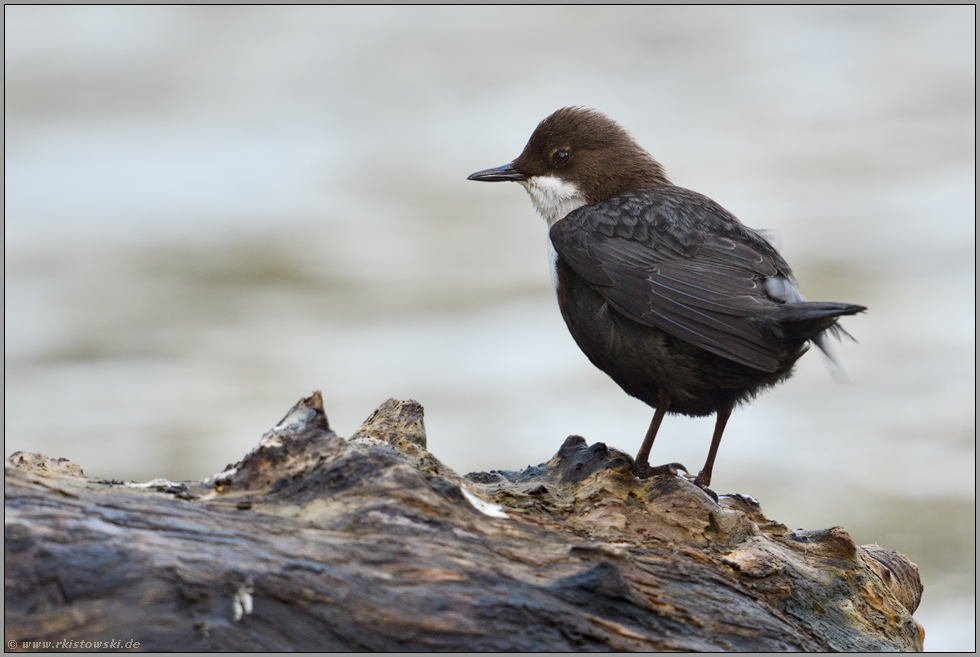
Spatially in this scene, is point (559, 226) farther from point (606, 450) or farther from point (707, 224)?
point (606, 450)

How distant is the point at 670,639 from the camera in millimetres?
2672

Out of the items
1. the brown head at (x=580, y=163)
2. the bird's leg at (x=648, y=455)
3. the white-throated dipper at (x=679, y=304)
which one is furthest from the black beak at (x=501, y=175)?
the bird's leg at (x=648, y=455)

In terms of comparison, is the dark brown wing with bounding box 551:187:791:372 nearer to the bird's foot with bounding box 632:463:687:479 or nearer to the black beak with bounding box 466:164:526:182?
the bird's foot with bounding box 632:463:687:479

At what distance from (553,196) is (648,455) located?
Answer: 1628 mm

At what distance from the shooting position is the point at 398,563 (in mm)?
2564

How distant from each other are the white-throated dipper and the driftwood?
64 centimetres

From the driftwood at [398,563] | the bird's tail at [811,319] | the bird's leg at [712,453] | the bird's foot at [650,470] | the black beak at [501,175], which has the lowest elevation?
the driftwood at [398,563]

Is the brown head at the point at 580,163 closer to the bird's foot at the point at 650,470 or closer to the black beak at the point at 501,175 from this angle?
the black beak at the point at 501,175

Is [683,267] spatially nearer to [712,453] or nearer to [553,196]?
[712,453]

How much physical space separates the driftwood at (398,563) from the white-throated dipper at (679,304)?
644 mm

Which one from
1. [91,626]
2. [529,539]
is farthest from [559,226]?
[91,626]

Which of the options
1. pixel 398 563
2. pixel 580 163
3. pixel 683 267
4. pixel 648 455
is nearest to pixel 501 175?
pixel 580 163

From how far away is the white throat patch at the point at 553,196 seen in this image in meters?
4.92

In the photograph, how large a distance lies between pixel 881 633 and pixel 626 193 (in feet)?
7.63
